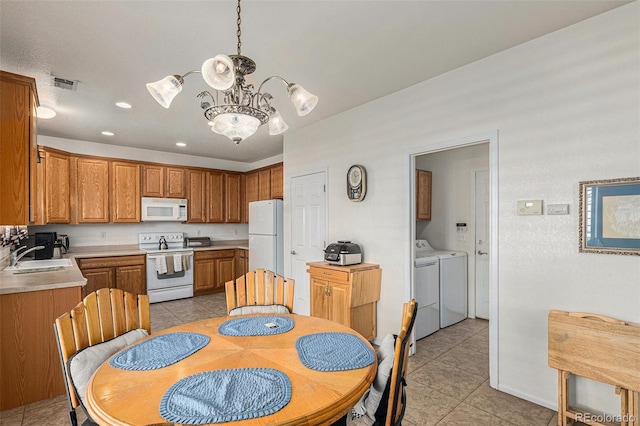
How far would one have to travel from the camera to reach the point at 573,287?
2121 mm

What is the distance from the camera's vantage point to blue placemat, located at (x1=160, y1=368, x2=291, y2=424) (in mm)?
1021

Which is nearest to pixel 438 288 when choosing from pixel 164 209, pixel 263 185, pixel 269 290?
pixel 269 290

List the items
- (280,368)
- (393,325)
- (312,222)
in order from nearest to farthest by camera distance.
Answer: (280,368), (393,325), (312,222)

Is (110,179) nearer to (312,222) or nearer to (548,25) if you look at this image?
(312,222)

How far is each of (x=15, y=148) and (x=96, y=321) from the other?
4.83 feet

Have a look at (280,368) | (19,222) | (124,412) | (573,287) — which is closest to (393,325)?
(573,287)

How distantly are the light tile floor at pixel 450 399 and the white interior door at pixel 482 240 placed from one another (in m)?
0.77

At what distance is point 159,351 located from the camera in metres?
1.51

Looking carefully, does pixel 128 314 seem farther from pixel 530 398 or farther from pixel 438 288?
pixel 438 288

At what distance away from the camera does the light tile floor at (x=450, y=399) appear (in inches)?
84.6

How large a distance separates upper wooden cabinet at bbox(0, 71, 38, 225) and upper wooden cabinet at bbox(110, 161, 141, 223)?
3.03 meters

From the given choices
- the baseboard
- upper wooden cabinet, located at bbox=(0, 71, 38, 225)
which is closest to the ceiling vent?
upper wooden cabinet, located at bbox=(0, 71, 38, 225)

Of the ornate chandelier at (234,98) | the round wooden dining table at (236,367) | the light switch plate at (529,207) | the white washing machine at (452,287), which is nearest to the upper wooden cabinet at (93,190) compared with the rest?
the ornate chandelier at (234,98)

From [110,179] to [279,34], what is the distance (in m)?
4.24
